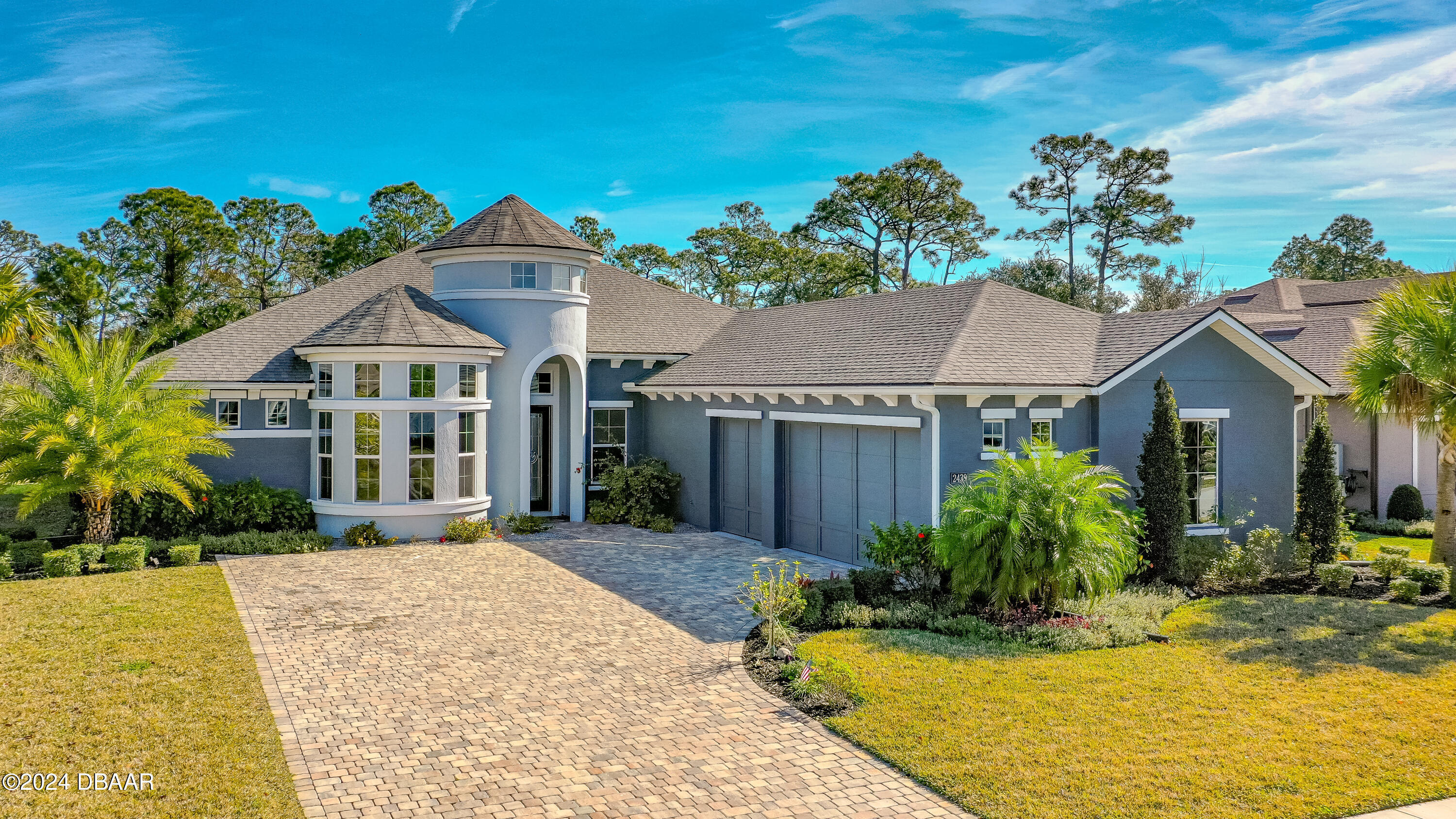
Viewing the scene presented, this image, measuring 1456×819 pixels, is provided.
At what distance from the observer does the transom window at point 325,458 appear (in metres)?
17.2

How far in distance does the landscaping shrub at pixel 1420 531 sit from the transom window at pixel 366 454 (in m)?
21.8

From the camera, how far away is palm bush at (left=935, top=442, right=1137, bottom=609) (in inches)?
409

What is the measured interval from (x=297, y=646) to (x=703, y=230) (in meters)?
38.4

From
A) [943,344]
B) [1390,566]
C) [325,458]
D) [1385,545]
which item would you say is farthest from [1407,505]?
[325,458]

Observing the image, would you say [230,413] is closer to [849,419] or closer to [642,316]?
[642,316]

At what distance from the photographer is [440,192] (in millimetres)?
42281

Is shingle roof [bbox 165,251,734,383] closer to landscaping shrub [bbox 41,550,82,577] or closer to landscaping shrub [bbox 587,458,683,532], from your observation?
landscaping shrub [bbox 587,458,683,532]

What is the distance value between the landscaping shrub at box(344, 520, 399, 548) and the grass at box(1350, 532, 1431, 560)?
18.2m

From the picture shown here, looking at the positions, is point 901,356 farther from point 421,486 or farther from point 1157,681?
point 421,486

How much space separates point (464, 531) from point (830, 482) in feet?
24.6

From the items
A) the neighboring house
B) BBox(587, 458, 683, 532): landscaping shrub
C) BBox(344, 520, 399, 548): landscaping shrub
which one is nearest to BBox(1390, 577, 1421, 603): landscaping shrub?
the neighboring house

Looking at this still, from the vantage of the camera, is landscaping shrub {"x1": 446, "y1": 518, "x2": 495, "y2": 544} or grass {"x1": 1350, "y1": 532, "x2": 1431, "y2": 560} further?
landscaping shrub {"x1": 446, "y1": 518, "x2": 495, "y2": 544}

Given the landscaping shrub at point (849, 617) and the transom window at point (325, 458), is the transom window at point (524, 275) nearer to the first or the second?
the transom window at point (325, 458)

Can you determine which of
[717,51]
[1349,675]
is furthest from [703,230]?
[1349,675]
